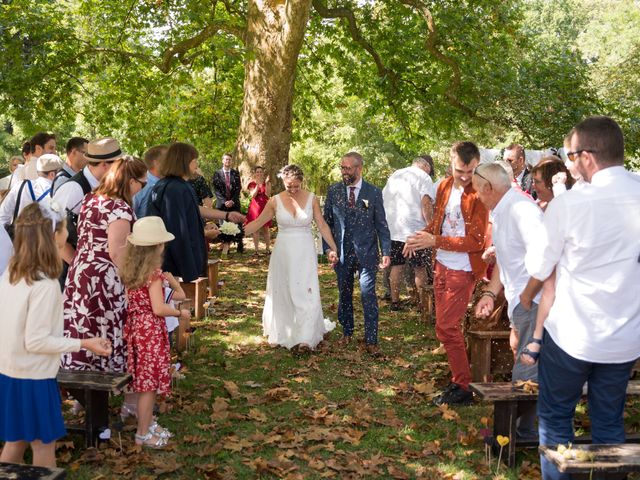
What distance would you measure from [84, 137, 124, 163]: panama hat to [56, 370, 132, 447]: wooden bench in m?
1.84

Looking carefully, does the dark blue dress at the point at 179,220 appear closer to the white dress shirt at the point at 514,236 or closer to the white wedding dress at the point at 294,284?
the white wedding dress at the point at 294,284

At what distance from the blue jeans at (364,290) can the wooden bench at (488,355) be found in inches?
59.9

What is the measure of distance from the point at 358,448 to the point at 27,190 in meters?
4.14

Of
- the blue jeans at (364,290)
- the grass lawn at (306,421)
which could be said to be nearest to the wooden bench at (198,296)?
the grass lawn at (306,421)

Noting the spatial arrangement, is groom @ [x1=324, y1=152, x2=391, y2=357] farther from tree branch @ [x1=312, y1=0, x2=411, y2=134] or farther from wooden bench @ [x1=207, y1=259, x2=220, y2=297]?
tree branch @ [x1=312, y1=0, x2=411, y2=134]

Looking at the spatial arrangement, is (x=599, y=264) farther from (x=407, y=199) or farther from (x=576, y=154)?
(x=407, y=199)

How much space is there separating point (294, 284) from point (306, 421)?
2527mm

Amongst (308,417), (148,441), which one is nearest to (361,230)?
(308,417)

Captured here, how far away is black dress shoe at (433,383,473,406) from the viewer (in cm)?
643

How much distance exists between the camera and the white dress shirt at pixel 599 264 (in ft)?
11.5

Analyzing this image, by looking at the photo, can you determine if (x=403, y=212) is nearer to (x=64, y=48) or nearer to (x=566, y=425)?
(x=566, y=425)

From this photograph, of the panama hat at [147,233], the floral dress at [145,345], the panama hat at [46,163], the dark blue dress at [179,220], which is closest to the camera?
the panama hat at [147,233]

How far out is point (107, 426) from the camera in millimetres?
5340

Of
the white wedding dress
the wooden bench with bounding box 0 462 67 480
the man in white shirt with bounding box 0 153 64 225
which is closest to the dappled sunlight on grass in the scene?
the white wedding dress
